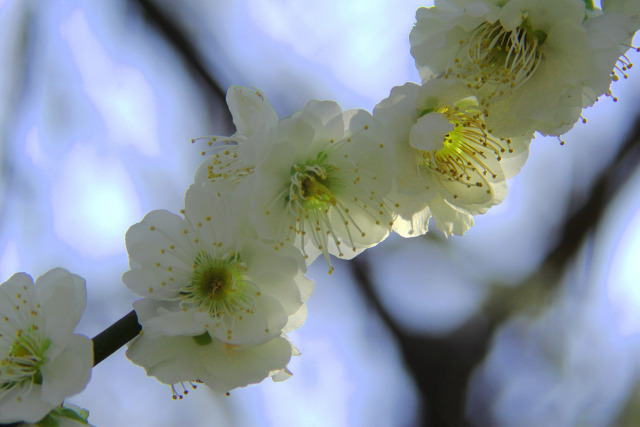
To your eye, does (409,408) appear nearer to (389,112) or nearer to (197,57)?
(197,57)

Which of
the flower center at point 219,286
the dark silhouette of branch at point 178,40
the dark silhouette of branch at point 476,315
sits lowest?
the dark silhouette of branch at point 476,315

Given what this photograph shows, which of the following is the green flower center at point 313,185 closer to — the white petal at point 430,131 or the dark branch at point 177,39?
the white petal at point 430,131

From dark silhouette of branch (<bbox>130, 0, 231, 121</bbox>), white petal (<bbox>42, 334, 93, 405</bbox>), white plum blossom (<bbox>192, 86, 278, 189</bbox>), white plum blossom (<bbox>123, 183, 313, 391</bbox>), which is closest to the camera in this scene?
white petal (<bbox>42, 334, 93, 405</bbox>)

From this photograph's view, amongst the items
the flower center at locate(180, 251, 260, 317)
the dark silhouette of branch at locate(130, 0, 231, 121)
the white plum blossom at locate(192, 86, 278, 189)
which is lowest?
the flower center at locate(180, 251, 260, 317)

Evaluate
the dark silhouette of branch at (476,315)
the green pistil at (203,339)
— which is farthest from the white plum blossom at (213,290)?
the dark silhouette of branch at (476,315)

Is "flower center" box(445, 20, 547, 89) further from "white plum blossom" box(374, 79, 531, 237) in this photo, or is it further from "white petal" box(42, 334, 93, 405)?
"white petal" box(42, 334, 93, 405)

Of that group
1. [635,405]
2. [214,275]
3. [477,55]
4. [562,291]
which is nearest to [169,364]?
Answer: [214,275]

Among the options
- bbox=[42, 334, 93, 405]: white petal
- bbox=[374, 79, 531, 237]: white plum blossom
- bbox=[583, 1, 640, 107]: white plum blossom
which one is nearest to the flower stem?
bbox=[42, 334, 93, 405]: white petal
